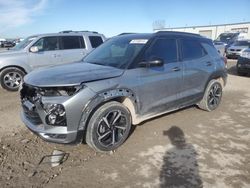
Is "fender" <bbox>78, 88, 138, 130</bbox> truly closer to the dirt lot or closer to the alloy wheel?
the alloy wheel

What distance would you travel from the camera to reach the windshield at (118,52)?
15.0 ft

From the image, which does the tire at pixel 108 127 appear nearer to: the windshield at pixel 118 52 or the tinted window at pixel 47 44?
the windshield at pixel 118 52

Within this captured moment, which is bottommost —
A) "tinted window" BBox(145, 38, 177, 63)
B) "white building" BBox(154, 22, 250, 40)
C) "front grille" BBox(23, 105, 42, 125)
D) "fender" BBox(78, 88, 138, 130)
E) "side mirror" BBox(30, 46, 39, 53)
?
"white building" BBox(154, 22, 250, 40)

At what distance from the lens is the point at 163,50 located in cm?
501

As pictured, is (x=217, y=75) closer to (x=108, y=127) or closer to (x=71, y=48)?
(x=108, y=127)

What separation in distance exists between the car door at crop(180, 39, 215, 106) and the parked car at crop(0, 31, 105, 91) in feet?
16.1

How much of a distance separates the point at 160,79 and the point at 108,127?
1352mm

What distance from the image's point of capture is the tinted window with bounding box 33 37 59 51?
29.5 feet

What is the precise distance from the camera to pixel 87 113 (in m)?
3.77

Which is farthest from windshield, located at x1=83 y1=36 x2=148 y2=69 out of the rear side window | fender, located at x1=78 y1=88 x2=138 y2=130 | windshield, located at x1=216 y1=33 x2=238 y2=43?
windshield, located at x1=216 y1=33 x2=238 y2=43

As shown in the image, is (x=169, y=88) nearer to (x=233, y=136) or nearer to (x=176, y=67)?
(x=176, y=67)

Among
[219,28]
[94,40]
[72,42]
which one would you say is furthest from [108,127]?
[219,28]

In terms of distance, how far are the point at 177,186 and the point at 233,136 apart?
2.13 m

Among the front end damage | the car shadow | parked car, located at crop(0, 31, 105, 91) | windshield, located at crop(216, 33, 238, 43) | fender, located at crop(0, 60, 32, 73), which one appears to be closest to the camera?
the car shadow
